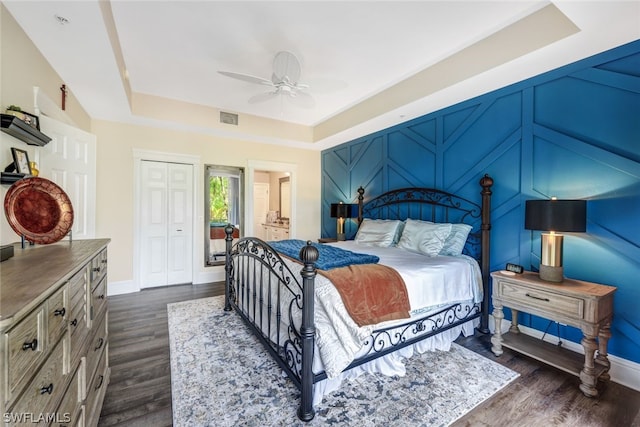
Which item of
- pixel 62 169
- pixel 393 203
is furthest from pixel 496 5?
pixel 62 169

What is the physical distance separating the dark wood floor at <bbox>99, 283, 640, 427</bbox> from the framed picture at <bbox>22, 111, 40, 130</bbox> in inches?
81.4

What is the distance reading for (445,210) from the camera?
3695 mm

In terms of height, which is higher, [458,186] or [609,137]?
[609,137]

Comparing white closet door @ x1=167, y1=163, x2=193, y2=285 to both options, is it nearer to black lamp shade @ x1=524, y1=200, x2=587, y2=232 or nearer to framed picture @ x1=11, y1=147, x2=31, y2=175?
framed picture @ x1=11, y1=147, x2=31, y2=175

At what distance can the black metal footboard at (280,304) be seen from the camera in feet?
5.93

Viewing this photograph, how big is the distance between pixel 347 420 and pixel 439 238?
7.21 ft

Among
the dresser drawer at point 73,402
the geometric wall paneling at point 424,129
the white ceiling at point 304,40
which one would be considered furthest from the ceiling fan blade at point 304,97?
the dresser drawer at point 73,402

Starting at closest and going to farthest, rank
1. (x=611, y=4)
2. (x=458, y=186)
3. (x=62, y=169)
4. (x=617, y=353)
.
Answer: (x=611, y=4), (x=617, y=353), (x=62, y=169), (x=458, y=186)

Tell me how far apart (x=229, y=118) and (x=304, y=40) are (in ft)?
8.25

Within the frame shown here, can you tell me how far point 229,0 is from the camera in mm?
2295

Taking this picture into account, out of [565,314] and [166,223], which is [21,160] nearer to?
[166,223]

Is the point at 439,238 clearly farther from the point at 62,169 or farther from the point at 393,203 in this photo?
the point at 62,169

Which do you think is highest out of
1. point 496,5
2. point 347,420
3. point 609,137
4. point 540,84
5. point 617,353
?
point 496,5

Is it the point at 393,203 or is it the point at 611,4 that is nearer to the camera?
the point at 611,4
